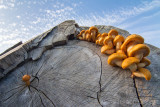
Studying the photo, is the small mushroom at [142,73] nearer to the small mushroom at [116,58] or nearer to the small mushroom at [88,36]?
the small mushroom at [116,58]

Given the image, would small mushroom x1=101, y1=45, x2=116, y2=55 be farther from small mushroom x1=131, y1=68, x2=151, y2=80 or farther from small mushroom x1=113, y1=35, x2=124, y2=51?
small mushroom x1=131, y1=68, x2=151, y2=80

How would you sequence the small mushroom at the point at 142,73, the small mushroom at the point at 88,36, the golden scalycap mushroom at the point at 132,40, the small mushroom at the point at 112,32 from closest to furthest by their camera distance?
the small mushroom at the point at 142,73 < the golden scalycap mushroom at the point at 132,40 < the small mushroom at the point at 112,32 < the small mushroom at the point at 88,36

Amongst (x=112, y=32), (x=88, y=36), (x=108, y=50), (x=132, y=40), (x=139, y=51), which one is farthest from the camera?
(x=88, y=36)

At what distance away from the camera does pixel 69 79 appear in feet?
6.97

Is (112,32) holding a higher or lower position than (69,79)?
higher

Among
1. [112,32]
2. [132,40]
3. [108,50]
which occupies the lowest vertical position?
[108,50]

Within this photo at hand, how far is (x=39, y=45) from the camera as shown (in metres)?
3.23

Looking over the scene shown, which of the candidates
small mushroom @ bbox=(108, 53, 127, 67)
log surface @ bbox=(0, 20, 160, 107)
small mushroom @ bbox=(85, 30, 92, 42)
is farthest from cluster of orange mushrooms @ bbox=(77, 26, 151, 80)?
small mushroom @ bbox=(85, 30, 92, 42)

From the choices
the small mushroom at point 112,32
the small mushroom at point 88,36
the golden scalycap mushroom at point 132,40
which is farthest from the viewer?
the small mushroom at point 88,36

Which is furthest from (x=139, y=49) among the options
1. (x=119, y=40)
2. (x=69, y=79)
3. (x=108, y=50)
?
(x=69, y=79)

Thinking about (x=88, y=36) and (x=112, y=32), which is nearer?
(x=112, y=32)

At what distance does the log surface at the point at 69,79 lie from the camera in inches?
66.7

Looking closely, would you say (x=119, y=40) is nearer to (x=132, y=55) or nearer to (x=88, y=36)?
(x=132, y=55)

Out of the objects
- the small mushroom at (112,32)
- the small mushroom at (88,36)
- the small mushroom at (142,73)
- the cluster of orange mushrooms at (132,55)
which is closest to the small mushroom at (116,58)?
the cluster of orange mushrooms at (132,55)
